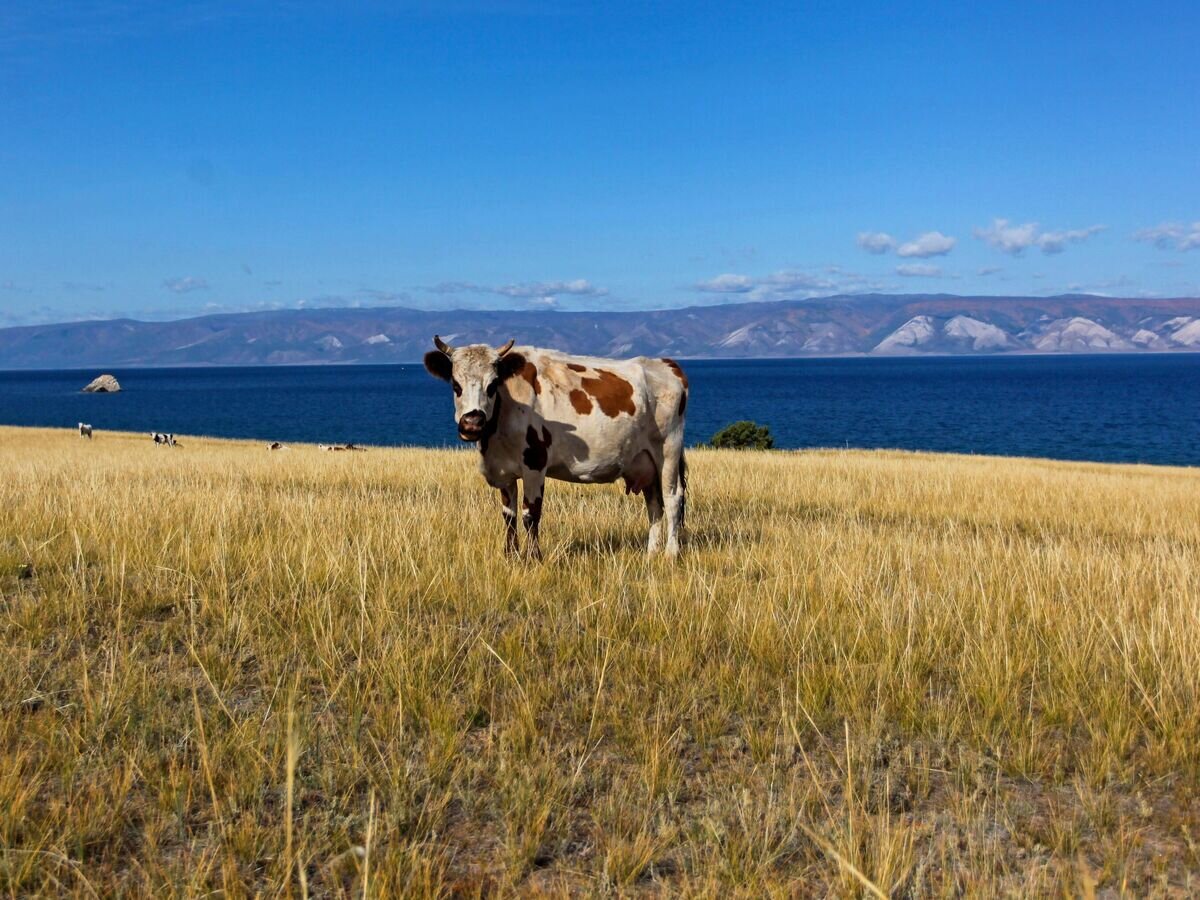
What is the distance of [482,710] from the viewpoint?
16.3 ft

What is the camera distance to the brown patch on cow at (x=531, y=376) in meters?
9.00

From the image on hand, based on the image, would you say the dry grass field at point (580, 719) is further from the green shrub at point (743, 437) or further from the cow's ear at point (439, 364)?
the green shrub at point (743, 437)

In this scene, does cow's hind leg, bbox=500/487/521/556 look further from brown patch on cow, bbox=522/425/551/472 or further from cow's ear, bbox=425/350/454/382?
cow's ear, bbox=425/350/454/382

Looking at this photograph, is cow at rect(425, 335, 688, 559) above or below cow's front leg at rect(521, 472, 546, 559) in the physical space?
above

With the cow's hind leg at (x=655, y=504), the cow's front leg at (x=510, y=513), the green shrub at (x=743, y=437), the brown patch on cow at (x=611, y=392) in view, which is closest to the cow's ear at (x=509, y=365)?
the brown patch on cow at (x=611, y=392)

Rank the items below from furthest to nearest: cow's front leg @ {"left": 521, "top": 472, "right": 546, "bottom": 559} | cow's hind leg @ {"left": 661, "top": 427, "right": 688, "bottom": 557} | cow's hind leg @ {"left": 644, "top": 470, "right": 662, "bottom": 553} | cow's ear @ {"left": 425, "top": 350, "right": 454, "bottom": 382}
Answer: cow's hind leg @ {"left": 644, "top": 470, "right": 662, "bottom": 553} → cow's hind leg @ {"left": 661, "top": 427, "right": 688, "bottom": 557} → cow's front leg @ {"left": 521, "top": 472, "right": 546, "bottom": 559} → cow's ear @ {"left": 425, "top": 350, "right": 454, "bottom": 382}

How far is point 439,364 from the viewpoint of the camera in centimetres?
881

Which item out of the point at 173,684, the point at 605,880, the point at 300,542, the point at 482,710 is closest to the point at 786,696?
the point at 482,710

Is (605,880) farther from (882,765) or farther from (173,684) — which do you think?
(173,684)

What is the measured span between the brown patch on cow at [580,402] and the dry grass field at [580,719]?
1.53m

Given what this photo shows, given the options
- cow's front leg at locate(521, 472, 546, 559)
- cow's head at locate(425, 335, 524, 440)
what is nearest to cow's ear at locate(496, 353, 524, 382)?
cow's head at locate(425, 335, 524, 440)

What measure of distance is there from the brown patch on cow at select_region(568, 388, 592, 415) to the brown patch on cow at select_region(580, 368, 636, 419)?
85 millimetres

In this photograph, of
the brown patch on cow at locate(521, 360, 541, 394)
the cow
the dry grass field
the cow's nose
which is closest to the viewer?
the dry grass field

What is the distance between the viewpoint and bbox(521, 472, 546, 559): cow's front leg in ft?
29.1
